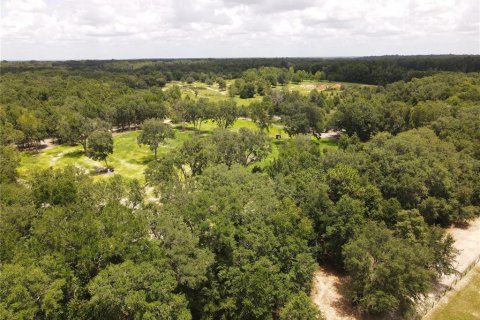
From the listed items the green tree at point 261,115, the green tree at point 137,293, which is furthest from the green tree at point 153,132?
the green tree at point 137,293

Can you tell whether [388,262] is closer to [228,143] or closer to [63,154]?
[228,143]

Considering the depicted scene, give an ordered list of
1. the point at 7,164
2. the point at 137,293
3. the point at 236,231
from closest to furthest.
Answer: the point at 137,293, the point at 236,231, the point at 7,164

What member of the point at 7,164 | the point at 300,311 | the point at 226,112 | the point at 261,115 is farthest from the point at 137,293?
the point at 261,115

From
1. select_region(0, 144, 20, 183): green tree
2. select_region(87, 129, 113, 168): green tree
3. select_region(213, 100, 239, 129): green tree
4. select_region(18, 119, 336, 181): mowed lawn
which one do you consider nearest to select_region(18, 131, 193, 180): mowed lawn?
select_region(18, 119, 336, 181): mowed lawn

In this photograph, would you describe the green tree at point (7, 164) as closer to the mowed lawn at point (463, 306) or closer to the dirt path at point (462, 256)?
the mowed lawn at point (463, 306)

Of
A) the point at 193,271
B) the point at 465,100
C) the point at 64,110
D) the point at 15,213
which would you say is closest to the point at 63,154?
the point at 64,110

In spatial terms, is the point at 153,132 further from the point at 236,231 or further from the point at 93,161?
the point at 236,231

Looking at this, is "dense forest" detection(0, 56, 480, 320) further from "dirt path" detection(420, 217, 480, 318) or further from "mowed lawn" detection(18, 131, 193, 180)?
"mowed lawn" detection(18, 131, 193, 180)
